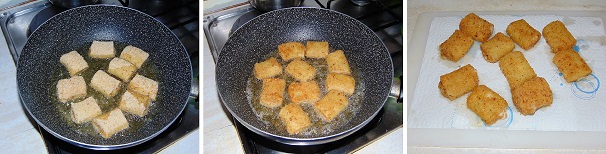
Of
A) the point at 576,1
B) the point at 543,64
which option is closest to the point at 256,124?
the point at 543,64

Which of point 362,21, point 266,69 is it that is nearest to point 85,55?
point 266,69

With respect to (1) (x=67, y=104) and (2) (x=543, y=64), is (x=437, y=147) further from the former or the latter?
(1) (x=67, y=104)

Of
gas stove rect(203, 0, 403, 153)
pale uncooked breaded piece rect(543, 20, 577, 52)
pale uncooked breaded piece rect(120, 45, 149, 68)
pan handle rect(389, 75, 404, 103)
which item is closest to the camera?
gas stove rect(203, 0, 403, 153)

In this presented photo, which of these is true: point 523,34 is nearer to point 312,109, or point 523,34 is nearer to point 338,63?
point 338,63

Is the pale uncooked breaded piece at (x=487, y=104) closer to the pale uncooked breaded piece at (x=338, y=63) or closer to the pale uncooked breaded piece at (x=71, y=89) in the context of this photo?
the pale uncooked breaded piece at (x=338, y=63)

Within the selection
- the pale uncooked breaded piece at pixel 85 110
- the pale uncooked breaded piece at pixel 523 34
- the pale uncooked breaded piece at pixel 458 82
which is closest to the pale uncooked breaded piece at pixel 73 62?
the pale uncooked breaded piece at pixel 85 110

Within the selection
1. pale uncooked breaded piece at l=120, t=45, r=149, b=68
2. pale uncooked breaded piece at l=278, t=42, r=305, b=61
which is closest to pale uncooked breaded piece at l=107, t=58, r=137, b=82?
pale uncooked breaded piece at l=120, t=45, r=149, b=68

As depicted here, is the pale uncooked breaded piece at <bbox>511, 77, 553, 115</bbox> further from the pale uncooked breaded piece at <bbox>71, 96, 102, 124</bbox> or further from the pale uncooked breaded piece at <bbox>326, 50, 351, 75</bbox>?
the pale uncooked breaded piece at <bbox>71, 96, 102, 124</bbox>
